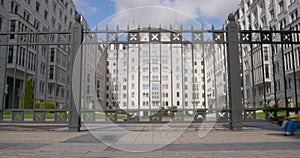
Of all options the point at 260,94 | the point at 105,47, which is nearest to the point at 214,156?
the point at 105,47

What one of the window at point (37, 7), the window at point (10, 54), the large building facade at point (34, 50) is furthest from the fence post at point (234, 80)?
the window at point (37, 7)

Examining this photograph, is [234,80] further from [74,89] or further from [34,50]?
[34,50]

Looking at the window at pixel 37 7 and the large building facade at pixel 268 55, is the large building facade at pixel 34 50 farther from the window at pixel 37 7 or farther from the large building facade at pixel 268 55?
the large building facade at pixel 268 55

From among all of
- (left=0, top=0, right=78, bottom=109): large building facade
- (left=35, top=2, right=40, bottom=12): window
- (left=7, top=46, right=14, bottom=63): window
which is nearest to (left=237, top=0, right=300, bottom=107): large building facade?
(left=0, top=0, right=78, bottom=109): large building facade

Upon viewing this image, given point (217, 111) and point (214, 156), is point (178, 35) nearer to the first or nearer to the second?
point (217, 111)

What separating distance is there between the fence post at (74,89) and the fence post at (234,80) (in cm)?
515

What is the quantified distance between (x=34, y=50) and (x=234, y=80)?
28.7 m

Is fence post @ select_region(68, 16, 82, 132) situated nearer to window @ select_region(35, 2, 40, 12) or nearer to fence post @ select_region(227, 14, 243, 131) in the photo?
fence post @ select_region(227, 14, 243, 131)

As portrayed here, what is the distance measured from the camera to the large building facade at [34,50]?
28.0 meters

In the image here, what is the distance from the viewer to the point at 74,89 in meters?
8.68

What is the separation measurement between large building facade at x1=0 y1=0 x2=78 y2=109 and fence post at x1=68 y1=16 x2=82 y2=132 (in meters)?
11.9

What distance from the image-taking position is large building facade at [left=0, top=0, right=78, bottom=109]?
28.0 meters

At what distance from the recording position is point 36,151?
486 cm

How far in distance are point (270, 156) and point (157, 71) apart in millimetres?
6983
